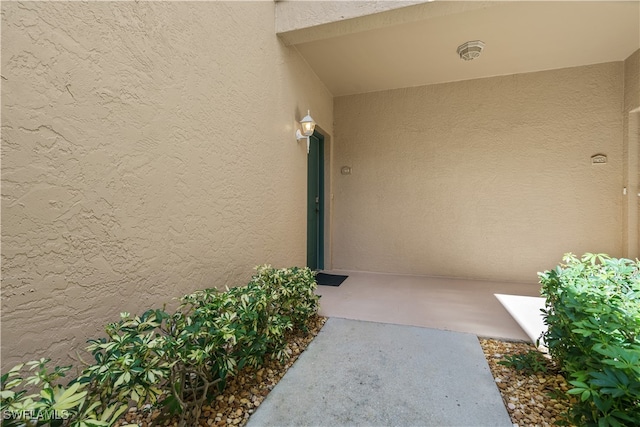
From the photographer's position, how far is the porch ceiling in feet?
10.1

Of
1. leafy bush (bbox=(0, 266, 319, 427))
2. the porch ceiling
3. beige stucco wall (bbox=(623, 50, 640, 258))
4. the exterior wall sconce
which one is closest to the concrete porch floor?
leafy bush (bbox=(0, 266, 319, 427))

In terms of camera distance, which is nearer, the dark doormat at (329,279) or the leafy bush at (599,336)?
the leafy bush at (599,336)

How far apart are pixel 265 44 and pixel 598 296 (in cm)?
362

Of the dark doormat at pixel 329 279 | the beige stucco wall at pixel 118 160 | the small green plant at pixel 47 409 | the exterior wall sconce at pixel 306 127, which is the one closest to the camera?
the small green plant at pixel 47 409

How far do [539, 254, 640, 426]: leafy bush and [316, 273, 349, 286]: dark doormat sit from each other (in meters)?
2.75

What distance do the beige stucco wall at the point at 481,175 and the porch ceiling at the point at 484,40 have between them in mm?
332

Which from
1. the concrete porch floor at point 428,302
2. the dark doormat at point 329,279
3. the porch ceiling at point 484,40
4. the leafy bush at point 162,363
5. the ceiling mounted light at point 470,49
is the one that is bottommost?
the dark doormat at point 329,279

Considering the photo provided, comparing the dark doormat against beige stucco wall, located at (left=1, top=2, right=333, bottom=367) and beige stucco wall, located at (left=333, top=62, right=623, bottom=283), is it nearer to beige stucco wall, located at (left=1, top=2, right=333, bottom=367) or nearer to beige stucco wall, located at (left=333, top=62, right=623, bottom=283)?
beige stucco wall, located at (left=333, top=62, right=623, bottom=283)

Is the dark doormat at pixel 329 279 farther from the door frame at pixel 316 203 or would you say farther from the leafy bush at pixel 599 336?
the leafy bush at pixel 599 336

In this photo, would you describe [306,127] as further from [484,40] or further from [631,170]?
[631,170]

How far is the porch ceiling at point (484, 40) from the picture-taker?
121 inches

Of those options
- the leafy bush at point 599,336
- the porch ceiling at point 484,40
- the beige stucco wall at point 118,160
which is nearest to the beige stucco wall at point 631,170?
the porch ceiling at point 484,40

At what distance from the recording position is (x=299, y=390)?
1.83m

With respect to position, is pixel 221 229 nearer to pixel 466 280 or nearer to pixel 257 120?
pixel 257 120
